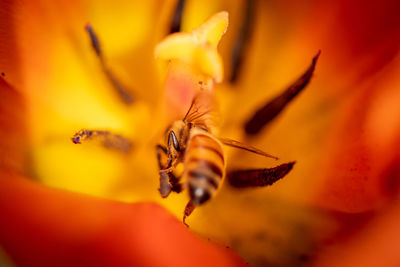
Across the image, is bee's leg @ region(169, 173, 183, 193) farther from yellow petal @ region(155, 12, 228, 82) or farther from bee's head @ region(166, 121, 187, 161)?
yellow petal @ region(155, 12, 228, 82)

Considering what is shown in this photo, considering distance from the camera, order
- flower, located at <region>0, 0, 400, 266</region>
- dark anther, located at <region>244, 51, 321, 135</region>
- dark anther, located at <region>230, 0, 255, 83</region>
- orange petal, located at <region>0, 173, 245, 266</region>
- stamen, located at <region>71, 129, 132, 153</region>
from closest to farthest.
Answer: orange petal, located at <region>0, 173, 245, 266</region>, flower, located at <region>0, 0, 400, 266</region>, stamen, located at <region>71, 129, 132, 153</region>, dark anther, located at <region>244, 51, 321, 135</region>, dark anther, located at <region>230, 0, 255, 83</region>

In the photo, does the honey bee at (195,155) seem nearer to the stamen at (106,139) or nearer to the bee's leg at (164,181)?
the bee's leg at (164,181)

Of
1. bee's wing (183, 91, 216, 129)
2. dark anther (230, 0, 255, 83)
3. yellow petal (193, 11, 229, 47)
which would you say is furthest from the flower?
yellow petal (193, 11, 229, 47)

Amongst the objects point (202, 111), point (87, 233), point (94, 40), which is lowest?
point (87, 233)

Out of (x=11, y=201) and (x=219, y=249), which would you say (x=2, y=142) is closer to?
(x=11, y=201)

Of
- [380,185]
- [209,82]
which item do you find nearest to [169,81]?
[209,82]

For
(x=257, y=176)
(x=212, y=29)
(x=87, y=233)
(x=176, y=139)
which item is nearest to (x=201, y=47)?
(x=212, y=29)

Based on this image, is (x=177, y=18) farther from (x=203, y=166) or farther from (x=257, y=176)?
(x=203, y=166)
